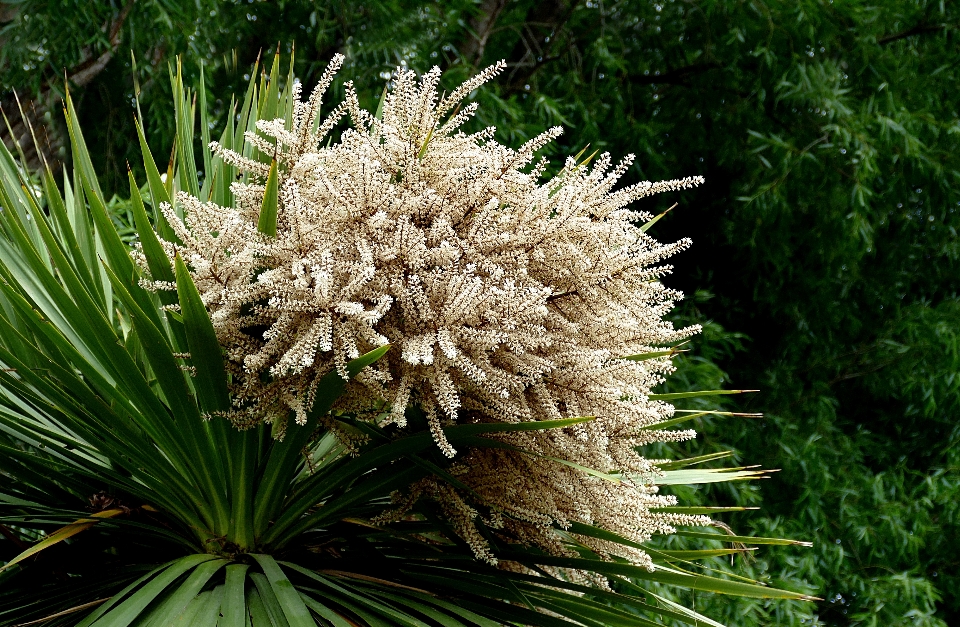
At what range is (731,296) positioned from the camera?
18.3 feet

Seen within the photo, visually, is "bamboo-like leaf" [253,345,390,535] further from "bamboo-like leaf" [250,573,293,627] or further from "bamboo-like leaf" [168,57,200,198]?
"bamboo-like leaf" [168,57,200,198]

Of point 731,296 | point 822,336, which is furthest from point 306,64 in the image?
point 822,336

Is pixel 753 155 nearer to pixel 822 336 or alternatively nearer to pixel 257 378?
pixel 822 336

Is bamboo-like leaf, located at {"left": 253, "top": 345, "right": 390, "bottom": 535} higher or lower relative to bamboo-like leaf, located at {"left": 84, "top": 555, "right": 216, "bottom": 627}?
higher

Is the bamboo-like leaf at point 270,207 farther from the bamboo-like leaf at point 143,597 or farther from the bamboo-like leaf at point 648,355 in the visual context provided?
the bamboo-like leaf at point 648,355

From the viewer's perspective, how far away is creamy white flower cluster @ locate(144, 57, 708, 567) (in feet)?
4.56

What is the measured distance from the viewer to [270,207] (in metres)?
1.48

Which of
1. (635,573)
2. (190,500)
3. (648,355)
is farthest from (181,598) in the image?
(648,355)

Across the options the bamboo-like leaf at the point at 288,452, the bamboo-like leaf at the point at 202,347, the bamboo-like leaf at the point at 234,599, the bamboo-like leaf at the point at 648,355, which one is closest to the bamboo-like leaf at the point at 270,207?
the bamboo-like leaf at the point at 202,347

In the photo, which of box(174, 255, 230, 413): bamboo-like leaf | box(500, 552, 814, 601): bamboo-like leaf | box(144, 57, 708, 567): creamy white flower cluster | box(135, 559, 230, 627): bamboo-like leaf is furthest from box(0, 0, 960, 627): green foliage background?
box(135, 559, 230, 627): bamboo-like leaf

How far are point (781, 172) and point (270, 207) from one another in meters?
3.71

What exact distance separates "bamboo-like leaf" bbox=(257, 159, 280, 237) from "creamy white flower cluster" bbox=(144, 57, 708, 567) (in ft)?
0.08

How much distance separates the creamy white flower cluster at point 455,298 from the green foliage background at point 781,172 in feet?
7.80

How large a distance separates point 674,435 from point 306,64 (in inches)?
135
